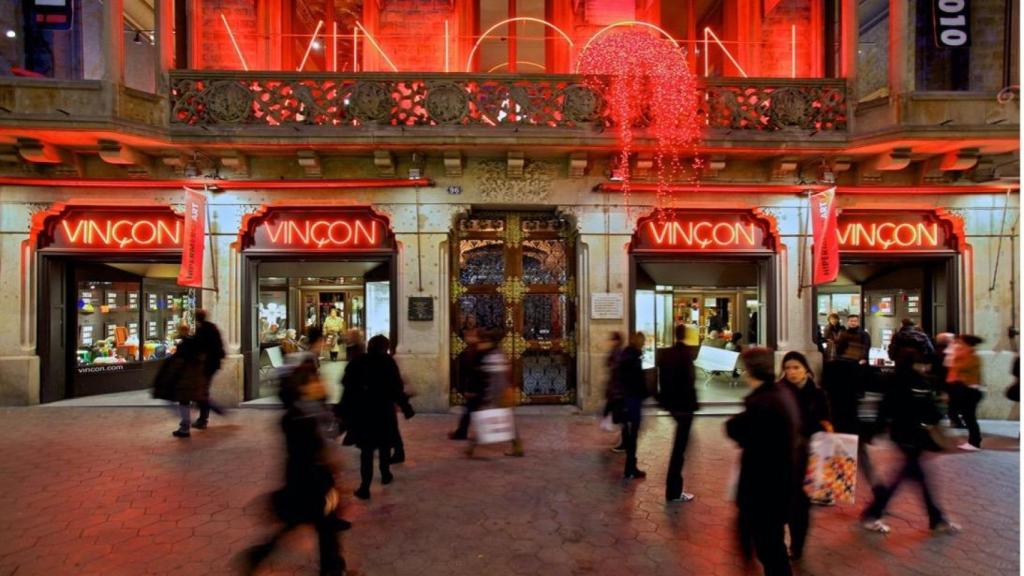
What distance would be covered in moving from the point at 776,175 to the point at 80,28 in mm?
14384

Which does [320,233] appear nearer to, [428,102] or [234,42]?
[428,102]

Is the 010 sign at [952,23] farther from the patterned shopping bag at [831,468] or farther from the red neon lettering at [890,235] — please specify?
the patterned shopping bag at [831,468]

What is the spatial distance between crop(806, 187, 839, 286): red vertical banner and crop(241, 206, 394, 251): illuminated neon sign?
7352 mm

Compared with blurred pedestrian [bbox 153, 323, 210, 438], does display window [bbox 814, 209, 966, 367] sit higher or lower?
higher

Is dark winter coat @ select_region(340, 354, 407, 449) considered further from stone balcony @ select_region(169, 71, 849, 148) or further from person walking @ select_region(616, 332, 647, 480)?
stone balcony @ select_region(169, 71, 849, 148)

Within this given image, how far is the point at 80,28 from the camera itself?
11.5 metres

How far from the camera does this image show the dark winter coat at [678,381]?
5.38 m

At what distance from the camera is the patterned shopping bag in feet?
14.2

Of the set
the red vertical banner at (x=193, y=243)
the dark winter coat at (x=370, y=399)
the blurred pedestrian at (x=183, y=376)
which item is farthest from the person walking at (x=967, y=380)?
the red vertical banner at (x=193, y=243)

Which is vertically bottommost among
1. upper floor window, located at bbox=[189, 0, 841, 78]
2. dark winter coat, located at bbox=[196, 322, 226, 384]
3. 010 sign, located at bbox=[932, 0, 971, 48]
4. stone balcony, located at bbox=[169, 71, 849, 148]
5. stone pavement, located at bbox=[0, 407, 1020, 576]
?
stone pavement, located at bbox=[0, 407, 1020, 576]

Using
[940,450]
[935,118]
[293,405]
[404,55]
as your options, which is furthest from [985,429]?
[404,55]

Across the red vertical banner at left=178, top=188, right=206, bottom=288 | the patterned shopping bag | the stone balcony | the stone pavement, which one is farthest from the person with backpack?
the red vertical banner at left=178, top=188, right=206, bottom=288

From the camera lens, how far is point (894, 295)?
429 inches

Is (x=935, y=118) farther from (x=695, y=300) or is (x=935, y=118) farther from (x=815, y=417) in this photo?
(x=815, y=417)
